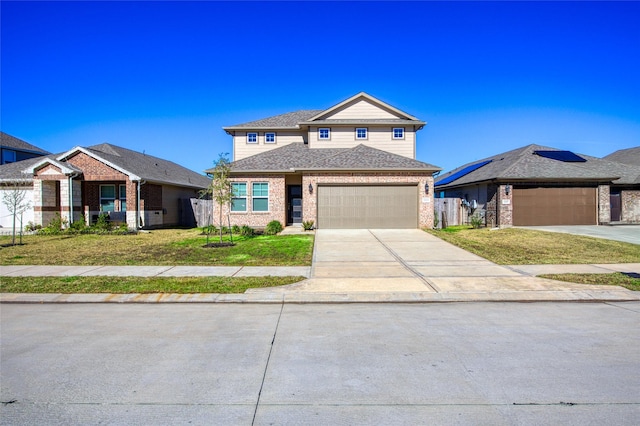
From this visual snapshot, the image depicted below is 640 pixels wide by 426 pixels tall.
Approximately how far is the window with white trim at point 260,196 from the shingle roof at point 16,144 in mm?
25805

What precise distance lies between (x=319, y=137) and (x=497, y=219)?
39.1 feet

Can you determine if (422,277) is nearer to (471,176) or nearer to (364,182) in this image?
(364,182)

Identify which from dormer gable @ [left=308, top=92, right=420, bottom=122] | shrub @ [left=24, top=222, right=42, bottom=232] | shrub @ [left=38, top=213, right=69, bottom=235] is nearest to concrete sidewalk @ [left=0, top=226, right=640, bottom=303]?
shrub @ [left=38, top=213, right=69, bottom=235]

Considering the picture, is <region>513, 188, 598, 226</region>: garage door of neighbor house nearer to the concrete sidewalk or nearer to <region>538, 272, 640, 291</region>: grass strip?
the concrete sidewalk

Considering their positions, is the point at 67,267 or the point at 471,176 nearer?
the point at 67,267

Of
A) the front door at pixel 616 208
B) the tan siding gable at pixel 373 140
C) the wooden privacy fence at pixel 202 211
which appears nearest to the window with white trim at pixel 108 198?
the wooden privacy fence at pixel 202 211

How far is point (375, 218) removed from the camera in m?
20.8

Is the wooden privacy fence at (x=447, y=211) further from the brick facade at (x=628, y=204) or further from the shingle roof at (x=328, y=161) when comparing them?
the brick facade at (x=628, y=204)

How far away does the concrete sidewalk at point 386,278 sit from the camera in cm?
777

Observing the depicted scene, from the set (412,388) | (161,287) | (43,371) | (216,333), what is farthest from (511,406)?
(161,287)

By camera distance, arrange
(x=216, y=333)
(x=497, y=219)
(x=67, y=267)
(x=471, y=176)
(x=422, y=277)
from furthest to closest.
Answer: (x=471, y=176) → (x=497, y=219) → (x=67, y=267) → (x=422, y=277) → (x=216, y=333)

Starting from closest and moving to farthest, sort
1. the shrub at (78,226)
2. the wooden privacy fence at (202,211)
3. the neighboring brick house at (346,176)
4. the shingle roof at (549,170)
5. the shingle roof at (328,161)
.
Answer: the shingle roof at (328,161)
the neighboring brick house at (346,176)
the shrub at (78,226)
the shingle roof at (549,170)
the wooden privacy fence at (202,211)

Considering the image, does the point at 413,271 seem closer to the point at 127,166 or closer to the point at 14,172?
the point at 127,166

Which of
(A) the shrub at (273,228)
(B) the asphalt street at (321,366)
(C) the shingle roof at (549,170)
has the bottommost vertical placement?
→ (B) the asphalt street at (321,366)
